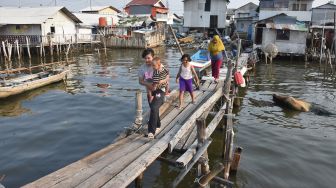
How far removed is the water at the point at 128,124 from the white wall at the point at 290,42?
10233 millimetres

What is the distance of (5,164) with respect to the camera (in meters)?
9.54

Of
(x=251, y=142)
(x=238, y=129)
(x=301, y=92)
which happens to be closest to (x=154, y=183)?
(x=251, y=142)

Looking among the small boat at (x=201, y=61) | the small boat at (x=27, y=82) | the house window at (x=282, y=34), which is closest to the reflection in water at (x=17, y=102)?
the small boat at (x=27, y=82)

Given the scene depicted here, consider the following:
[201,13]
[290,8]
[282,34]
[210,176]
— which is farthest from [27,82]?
[201,13]

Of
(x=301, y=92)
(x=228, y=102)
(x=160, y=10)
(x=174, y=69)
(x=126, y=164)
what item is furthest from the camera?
(x=160, y=10)

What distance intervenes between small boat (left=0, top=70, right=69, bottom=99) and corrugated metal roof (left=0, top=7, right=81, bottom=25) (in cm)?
1468

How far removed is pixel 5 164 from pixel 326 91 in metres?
17.6

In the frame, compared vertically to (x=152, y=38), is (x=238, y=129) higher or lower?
lower

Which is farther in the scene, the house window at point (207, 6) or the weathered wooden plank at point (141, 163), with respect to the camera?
the house window at point (207, 6)

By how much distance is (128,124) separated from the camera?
13047mm

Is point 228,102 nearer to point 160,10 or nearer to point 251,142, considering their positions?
point 251,142

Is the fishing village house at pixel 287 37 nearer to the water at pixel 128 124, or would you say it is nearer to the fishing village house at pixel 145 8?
the water at pixel 128 124

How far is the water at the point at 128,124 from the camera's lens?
9047 millimetres

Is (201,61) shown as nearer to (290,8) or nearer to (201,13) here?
(290,8)
